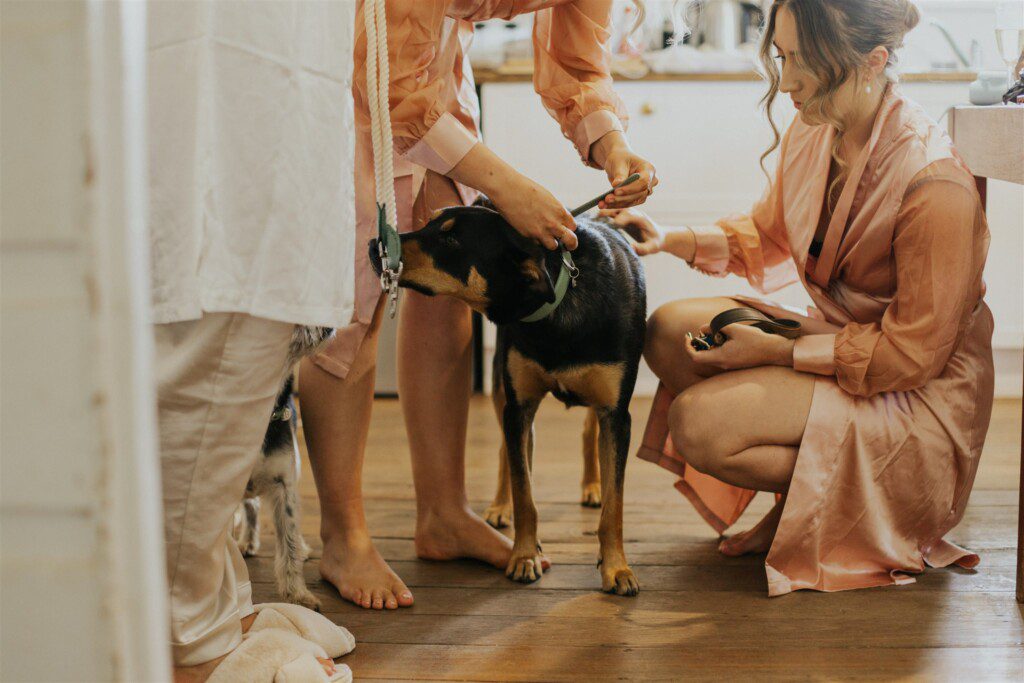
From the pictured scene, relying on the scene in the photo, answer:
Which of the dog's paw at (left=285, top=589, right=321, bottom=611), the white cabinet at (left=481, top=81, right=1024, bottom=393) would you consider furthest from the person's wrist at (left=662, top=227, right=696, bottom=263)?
the white cabinet at (left=481, top=81, right=1024, bottom=393)

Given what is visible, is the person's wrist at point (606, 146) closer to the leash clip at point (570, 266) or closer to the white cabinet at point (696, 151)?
the leash clip at point (570, 266)

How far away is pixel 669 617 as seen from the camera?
1.47m

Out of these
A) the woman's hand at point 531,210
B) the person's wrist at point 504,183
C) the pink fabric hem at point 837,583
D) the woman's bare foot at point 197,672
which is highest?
the person's wrist at point 504,183

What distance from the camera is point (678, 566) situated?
1672 millimetres

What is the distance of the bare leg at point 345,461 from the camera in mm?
1545

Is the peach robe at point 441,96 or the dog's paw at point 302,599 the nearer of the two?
the peach robe at point 441,96

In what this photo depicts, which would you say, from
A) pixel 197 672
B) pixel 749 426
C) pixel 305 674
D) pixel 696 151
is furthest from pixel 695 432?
pixel 696 151

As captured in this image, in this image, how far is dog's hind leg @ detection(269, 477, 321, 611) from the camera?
1490mm

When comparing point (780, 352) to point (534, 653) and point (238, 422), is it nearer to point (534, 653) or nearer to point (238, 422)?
point (534, 653)

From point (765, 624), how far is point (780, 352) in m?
0.44

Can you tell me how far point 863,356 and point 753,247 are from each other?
0.37 m

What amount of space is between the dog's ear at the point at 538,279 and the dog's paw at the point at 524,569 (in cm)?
45

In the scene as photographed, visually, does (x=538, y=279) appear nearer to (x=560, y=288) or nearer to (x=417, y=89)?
(x=560, y=288)

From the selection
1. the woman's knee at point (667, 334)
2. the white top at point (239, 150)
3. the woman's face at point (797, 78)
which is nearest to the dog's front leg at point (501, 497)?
the woman's knee at point (667, 334)
